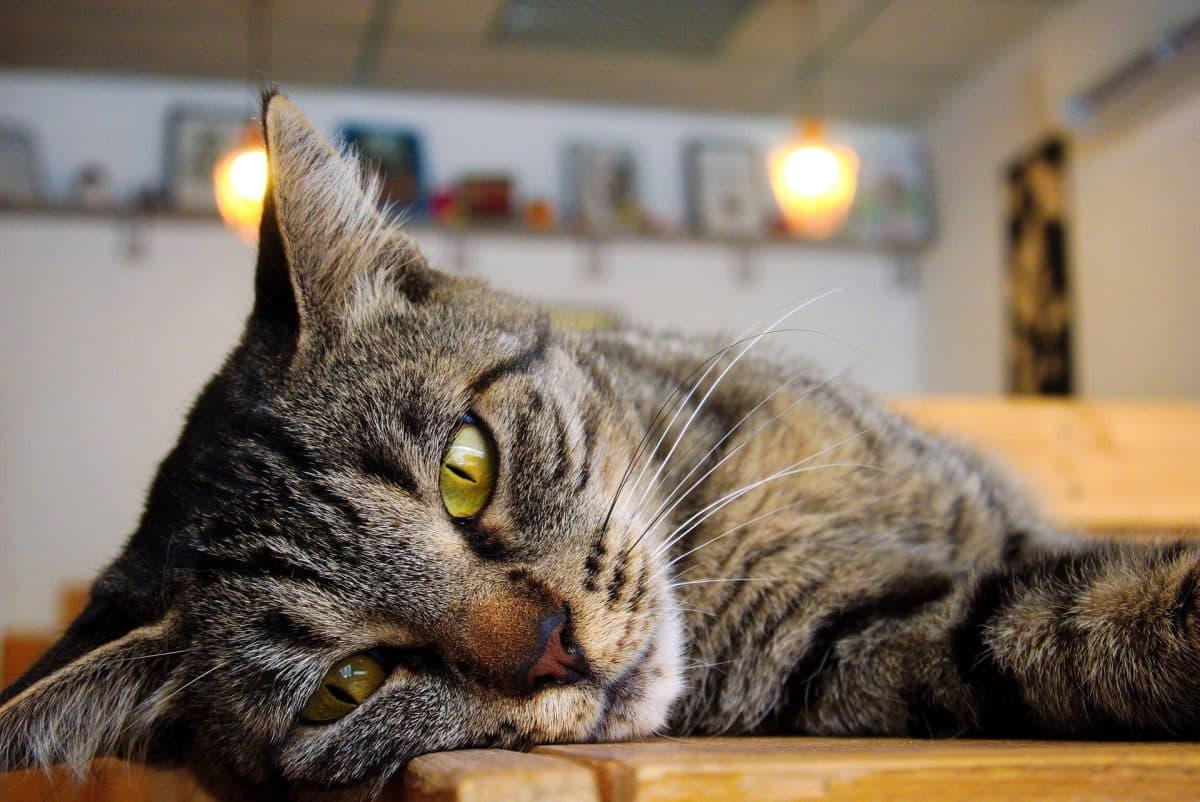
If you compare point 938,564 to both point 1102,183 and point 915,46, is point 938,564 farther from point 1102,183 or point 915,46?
point 915,46

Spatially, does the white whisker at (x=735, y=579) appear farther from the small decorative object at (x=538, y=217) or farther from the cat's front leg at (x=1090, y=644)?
the small decorative object at (x=538, y=217)

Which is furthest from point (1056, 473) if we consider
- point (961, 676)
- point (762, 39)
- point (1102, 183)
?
point (762, 39)

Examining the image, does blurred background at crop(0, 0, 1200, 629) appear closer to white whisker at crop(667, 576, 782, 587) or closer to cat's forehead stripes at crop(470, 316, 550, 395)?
cat's forehead stripes at crop(470, 316, 550, 395)

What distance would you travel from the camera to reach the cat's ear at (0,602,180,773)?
79 cm

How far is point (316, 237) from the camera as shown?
3.03 ft

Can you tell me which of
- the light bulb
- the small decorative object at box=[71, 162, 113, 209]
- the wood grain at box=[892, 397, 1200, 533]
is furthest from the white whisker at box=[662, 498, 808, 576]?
the small decorative object at box=[71, 162, 113, 209]

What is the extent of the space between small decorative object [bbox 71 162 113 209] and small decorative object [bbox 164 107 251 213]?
28 centimetres

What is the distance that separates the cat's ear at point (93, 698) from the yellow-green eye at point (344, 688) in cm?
14

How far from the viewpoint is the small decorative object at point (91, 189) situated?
4652 mm

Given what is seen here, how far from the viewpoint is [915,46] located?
4672 mm

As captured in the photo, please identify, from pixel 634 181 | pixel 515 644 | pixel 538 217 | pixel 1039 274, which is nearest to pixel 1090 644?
pixel 515 644

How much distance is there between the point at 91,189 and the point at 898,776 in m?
5.12

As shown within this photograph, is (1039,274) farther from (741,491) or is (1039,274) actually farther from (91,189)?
(91,189)

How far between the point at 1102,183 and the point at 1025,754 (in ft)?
14.2
